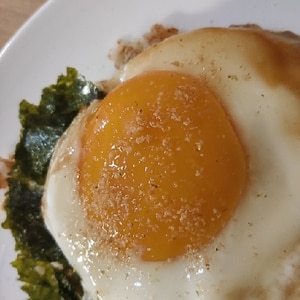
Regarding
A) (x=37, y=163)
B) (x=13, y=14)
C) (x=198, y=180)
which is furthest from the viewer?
(x=13, y=14)

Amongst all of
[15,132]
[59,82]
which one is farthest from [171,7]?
[15,132]

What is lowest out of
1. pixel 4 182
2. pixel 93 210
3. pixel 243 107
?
pixel 4 182

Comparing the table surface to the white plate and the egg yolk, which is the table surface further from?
the egg yolk

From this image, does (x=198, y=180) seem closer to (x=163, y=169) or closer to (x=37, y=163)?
(x=163, y=169)

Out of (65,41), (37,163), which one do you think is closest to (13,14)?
(65,41)

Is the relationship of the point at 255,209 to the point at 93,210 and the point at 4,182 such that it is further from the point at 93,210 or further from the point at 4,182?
the point at 4,182

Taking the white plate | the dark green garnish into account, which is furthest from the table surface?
the dark green garnish
